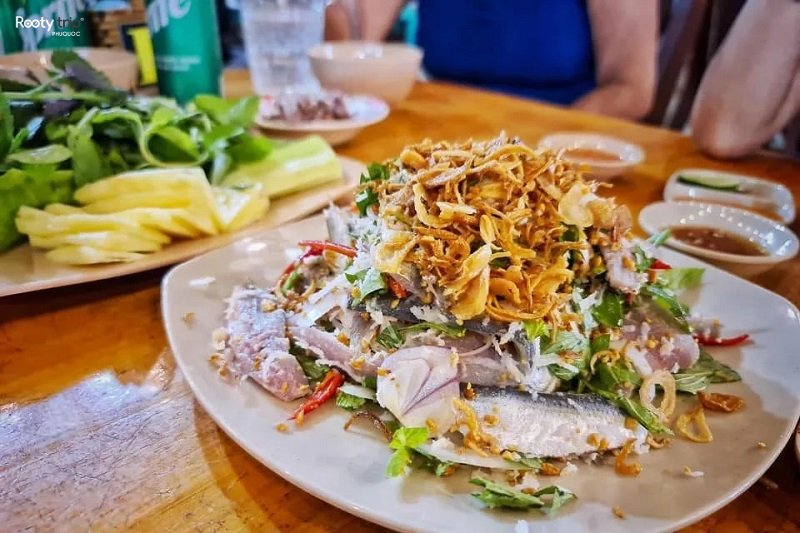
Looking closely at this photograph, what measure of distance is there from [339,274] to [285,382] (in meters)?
0.28

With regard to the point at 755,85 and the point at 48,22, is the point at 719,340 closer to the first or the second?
the point at 755,85

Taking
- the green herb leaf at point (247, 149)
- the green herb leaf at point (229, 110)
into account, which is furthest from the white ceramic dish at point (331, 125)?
the green herb leaf at point (247, 149)

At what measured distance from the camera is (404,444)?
87cm

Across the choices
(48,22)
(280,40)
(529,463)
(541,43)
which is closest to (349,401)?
(529,463)

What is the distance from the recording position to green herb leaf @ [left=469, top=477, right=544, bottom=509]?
79 cm

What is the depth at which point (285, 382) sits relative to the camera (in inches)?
39.4

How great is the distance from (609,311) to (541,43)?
2594 mm

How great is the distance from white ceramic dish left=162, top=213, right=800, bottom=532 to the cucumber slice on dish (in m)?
0.79

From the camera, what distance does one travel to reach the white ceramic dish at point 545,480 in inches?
30.4

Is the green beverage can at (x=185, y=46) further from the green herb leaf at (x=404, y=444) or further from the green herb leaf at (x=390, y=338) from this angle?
the green herb leaf at (x=404, y=444)

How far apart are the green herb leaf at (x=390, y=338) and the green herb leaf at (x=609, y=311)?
353 mm

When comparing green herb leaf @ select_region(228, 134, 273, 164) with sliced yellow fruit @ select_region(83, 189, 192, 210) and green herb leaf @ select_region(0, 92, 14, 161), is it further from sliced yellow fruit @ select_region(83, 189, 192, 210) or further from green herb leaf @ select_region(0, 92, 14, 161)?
green herb leaf @ select_region(0, 92, 14, 161)

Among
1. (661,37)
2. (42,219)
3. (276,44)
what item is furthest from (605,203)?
(661,37)

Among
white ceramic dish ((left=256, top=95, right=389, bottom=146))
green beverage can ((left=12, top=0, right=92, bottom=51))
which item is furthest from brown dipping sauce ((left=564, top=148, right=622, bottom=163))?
green beverage can ((left=12, top=0, right=92, bottom=51))
